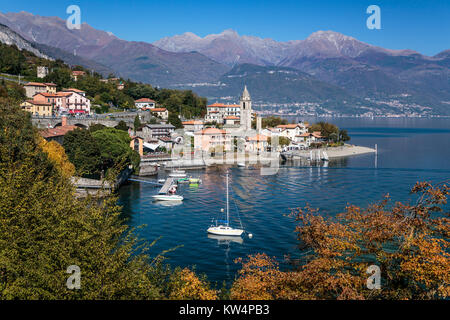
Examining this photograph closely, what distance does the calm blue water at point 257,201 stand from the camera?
69.1ft

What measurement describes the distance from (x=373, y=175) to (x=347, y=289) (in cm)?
3884

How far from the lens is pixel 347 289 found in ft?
29.2

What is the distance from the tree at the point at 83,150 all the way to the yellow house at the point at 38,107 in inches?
794

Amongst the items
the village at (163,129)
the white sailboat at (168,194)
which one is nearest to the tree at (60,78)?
the village at (163,129)

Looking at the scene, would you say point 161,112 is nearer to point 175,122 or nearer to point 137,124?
point 175,122

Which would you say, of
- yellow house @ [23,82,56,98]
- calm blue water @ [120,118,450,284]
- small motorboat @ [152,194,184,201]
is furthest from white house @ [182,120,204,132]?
small motorboat @ [152,194,184,201]

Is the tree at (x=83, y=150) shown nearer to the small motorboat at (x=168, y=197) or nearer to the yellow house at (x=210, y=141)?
the small motorboat at (x=168, y=197)

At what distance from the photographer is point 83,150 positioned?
35.4 m

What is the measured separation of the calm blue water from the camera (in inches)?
829

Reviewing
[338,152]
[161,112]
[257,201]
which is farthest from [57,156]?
[338,152]

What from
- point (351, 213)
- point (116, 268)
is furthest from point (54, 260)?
point (351, 213)

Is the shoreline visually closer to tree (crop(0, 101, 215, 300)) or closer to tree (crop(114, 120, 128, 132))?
tree (crop(114, 120, 128, 132))

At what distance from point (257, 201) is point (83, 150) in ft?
52.7
